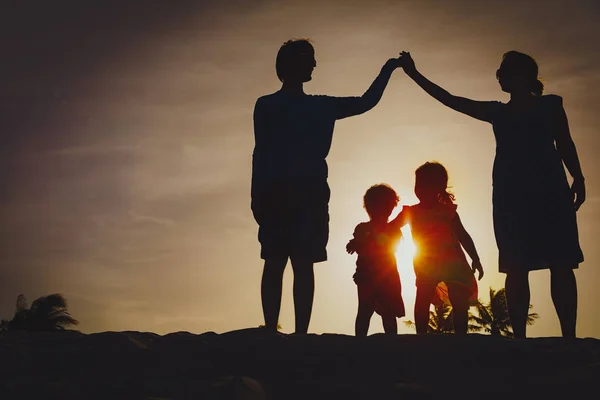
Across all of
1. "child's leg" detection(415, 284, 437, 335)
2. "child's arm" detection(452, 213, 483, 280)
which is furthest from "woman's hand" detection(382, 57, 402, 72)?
"child's leg" detection(415, 284, 437, 335)

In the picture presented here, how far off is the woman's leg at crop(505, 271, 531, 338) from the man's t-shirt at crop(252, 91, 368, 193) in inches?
70.3

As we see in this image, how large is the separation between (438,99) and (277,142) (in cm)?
168

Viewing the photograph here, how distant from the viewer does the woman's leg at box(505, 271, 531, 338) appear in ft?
21.2

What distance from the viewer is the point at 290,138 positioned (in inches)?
256

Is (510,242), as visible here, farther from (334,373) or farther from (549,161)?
(334,373)

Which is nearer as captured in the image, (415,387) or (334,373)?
(415,387)

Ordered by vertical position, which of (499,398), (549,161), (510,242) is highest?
(549,161)

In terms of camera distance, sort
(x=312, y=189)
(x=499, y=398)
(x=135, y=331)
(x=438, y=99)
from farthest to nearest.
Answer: (x=438, y=99)
(x=312, y=189)
(x=135, y=331)
(x=499, y=398)

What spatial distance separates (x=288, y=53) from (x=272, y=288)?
1961 mm

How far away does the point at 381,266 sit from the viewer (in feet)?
27.6

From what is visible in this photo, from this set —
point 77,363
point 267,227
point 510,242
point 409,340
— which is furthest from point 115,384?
point 510,242

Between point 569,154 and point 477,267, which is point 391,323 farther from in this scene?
point 569,154

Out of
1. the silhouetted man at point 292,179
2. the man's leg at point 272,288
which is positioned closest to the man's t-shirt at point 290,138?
the silhouetted man at point 292,179

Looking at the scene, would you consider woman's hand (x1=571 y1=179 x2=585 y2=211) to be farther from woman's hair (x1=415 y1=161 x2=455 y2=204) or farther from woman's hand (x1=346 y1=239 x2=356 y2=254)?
woman's hand (x1=346 y1=239 x2=356 y2=254)
